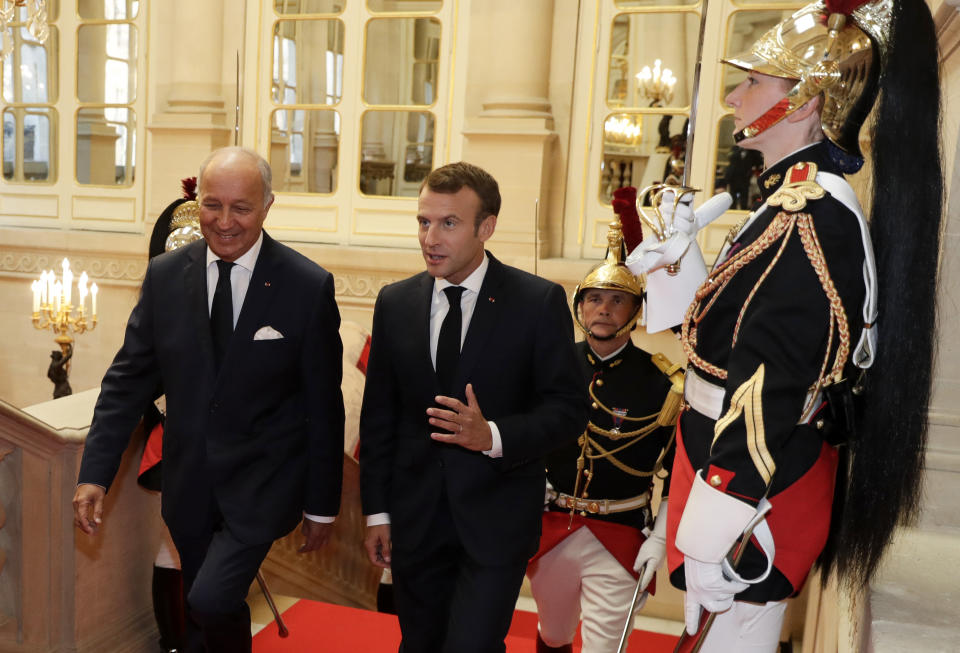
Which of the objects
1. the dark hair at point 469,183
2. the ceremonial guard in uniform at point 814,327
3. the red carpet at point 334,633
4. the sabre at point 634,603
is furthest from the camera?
the red carpet at point 334,633

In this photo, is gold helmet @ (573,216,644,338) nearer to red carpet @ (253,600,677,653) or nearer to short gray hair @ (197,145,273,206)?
short gray hair @ (197,145,273,206)

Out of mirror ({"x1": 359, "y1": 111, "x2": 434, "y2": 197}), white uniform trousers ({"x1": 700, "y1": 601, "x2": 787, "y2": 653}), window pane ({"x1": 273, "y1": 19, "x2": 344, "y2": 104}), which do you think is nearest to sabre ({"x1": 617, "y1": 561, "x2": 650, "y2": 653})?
white uniform trousers ({"x1": 700, "y1": 601, "x2": 787, "y2": 653})

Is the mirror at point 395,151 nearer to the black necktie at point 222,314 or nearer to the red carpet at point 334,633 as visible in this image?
the red carpet at point 334,633

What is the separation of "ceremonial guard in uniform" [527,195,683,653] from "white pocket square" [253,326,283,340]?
3.30ft

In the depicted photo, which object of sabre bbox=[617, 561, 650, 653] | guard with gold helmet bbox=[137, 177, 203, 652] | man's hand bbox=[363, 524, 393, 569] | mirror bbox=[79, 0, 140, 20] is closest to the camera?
man's hand bbox=[363, 524, 393, 569]

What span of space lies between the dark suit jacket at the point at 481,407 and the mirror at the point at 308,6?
433cm

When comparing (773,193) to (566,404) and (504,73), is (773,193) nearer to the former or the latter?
(566,404)

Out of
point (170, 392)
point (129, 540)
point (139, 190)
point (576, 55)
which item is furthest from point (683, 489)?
point (139, 190)

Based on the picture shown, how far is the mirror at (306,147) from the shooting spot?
617cm

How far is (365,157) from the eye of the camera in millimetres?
6117

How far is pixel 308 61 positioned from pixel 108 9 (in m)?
1.60

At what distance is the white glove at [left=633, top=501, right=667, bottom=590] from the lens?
2598mm

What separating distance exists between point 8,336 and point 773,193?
20.7 ft

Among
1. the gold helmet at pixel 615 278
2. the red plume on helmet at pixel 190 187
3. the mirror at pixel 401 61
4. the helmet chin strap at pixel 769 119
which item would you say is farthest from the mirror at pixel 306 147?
the helmet chin strap at pixel 769 119
